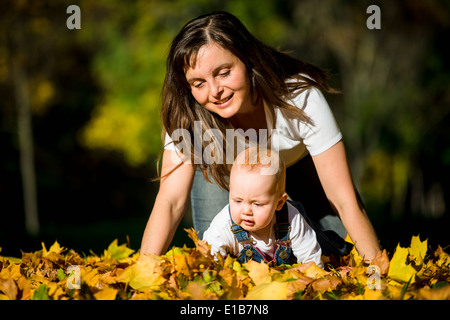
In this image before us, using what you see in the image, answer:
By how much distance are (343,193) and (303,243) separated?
1.04ft

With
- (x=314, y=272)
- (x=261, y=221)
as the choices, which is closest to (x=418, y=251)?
(x=314, y=272)

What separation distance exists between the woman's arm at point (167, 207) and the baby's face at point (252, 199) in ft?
1.17

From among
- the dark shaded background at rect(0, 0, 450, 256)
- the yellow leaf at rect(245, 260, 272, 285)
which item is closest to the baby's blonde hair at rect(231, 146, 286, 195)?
the yellow leaf at rect(245, 260, 272, 285)

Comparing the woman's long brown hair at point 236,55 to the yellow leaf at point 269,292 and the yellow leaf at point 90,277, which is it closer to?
the yellow leaf at point 90,277

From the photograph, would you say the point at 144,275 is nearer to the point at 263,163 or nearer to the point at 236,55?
the point at 263,163

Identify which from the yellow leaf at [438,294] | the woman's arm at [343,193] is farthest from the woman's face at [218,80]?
the yellow leaf at [438,294]

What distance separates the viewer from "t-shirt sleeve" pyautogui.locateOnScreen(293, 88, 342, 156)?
2.37 metres

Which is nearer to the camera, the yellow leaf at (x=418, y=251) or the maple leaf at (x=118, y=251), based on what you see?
the yellow leaf at (x=418, y=251)

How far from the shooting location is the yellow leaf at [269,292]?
1.51 m

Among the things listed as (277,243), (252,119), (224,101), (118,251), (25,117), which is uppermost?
(224,101)

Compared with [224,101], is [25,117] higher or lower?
lower

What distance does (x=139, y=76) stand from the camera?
36.7 ft

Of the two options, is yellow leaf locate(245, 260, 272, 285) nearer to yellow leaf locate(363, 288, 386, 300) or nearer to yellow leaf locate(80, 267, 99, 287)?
yellow leaf locate(363, 288, 386, 300)

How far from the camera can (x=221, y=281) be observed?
1678mm
